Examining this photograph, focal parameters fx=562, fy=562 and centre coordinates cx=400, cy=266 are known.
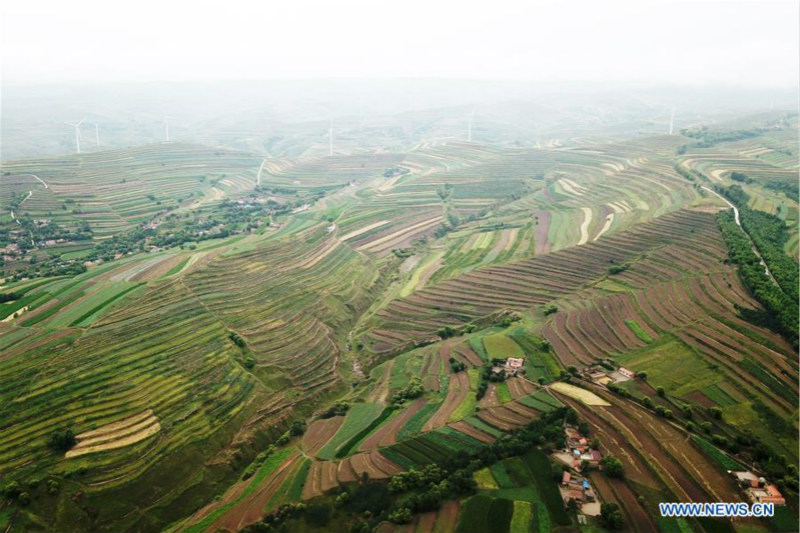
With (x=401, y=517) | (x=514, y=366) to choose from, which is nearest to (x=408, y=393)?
(x=514, y=366)

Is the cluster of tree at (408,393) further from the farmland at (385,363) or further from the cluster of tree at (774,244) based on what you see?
the cluster of tree at (774,244)

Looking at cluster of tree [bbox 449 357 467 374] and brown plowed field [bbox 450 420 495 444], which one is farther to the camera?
cluster of tree [bbox 449 357 467 374]

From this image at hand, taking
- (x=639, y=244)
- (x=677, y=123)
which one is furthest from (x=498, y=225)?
(x=677, y=123)

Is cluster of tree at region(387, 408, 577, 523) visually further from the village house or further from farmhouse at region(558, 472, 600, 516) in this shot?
farmhouse at region(558, 472, 600, 516)

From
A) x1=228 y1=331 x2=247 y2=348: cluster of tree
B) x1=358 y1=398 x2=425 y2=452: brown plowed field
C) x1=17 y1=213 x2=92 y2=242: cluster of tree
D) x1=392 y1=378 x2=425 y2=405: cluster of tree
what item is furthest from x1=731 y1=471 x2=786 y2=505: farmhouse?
x1=17 y1=213 x2=92 y2=242: cluster of tree

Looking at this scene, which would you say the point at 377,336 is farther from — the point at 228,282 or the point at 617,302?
the point at 617,302

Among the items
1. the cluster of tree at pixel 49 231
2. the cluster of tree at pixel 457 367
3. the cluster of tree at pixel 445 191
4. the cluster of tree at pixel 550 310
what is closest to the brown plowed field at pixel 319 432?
the cluster of tree at pixel 457 367
